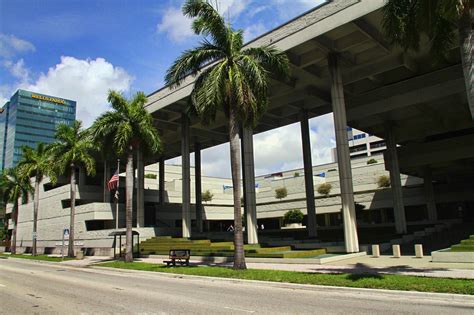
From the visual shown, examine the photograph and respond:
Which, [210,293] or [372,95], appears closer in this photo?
[210,293]

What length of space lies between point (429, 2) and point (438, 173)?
49221mm

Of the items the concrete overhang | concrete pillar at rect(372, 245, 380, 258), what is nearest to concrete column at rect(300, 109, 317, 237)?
the concrete overhang

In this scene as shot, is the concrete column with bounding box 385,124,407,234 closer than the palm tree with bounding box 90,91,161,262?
No

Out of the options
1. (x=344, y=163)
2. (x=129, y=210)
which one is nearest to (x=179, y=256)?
(x=129, y=210)

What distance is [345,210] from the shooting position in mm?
26141

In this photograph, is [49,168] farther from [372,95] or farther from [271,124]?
[372,95]

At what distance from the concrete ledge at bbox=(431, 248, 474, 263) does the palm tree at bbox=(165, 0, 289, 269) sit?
9.51 metres

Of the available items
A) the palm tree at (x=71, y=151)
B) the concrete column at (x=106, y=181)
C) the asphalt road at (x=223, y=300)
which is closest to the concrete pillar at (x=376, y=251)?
the asphalt road at (x=223, y=300)

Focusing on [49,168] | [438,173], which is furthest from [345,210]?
[438,173]

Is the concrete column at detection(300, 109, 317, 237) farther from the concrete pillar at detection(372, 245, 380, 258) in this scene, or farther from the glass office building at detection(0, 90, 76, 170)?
the glass office building at detection(0, 90, 76, 170)

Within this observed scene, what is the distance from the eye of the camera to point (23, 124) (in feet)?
335

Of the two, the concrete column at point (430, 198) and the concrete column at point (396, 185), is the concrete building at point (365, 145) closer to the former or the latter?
the concrete column at point (430, 198)

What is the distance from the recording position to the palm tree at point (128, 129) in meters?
29.4

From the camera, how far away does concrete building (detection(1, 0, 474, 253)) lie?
2712 centimetres
